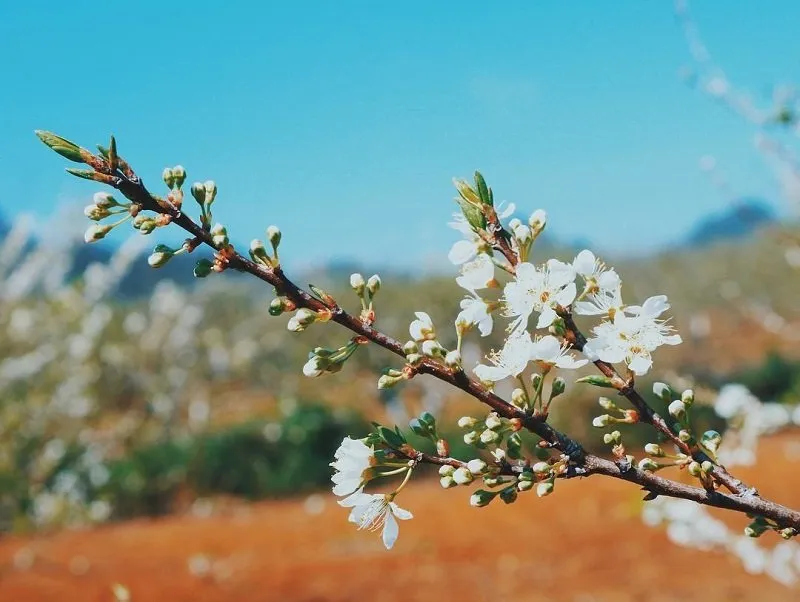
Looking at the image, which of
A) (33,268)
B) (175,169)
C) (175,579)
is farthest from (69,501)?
(175,169)

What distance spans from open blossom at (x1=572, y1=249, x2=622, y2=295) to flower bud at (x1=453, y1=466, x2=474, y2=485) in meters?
0.32

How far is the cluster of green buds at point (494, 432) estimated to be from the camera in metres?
1.06

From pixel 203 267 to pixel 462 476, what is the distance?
1.42 feet

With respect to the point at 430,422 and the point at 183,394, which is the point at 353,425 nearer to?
the point at 183,394

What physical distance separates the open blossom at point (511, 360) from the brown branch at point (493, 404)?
0.03 metres

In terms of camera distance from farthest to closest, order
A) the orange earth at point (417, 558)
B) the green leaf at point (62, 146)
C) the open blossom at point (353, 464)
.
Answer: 1. the orange earth at point (417, 558)
2. the open blossom at point (353, 464)
3. the green leaf at point (62, 146)

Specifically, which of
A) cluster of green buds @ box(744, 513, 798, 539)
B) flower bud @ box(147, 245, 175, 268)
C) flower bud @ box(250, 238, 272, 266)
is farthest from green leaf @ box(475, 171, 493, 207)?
cluster of green buds @ box(744, 513, 798, 539)

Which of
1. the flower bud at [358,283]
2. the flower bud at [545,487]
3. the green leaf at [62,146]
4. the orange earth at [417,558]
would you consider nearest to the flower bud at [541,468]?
the flower bud at [545,487]

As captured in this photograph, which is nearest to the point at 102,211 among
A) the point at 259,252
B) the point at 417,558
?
the point at 259,252

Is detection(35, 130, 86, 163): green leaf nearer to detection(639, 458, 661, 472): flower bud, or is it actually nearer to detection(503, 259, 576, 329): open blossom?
detection(503, 259, 576, 329): open blossom

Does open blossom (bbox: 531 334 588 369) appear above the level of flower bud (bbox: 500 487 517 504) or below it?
above

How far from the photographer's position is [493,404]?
109cm

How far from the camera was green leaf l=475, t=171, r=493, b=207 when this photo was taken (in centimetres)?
117

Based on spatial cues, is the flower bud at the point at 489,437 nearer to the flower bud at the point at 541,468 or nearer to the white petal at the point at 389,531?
the flower bud at the point at 541,468
